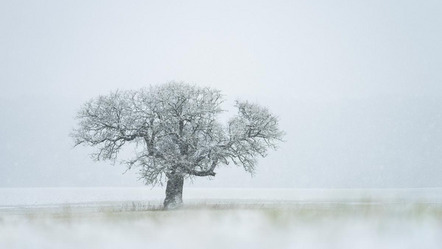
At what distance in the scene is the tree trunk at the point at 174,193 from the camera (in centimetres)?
5059

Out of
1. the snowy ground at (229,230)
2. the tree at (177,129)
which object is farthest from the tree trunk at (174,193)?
the snowy ground at (229,230)

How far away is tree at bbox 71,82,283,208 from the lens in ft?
164

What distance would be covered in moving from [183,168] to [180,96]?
5.49 metres

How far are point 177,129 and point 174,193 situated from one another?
502cm

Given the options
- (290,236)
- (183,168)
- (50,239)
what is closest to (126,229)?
(50,239)

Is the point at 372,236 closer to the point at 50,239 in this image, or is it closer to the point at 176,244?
the point at 176,244

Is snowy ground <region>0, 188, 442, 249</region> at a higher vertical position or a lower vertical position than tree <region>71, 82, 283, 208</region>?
lower

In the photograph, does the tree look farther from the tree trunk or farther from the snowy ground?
the snowy ground

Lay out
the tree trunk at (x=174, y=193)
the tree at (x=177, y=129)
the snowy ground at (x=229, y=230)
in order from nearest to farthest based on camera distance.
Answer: the snowy ground at (x=229, y=230)
the tree at (x=177, y=129)
the tree trunk at (x=174, y=193)

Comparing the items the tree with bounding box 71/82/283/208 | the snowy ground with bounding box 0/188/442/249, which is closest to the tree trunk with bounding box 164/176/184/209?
the tree with bounding box 71/82/283/208

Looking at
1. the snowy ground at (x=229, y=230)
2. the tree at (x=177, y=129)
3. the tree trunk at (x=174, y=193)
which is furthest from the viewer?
the tree trunk at (x=174, y=193)

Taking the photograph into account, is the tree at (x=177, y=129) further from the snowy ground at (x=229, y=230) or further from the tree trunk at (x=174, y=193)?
the snowy ground at (x=229, y=230)

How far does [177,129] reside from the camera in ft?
165

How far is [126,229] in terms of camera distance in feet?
106
